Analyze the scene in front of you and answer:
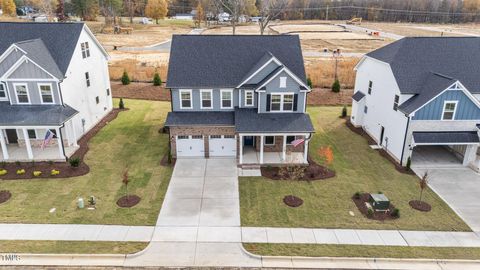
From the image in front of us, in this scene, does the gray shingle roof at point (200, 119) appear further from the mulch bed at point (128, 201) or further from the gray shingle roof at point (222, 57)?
the mulch bed at point (128, 201)

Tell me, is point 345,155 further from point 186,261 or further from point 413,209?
point 186,261

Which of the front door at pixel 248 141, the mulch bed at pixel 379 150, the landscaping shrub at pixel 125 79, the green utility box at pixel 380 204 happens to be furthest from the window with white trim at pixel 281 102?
the landscaping shrub at pixel 125 79

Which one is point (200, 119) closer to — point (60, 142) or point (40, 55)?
point (60, 142)

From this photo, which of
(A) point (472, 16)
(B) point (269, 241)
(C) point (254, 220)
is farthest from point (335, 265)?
(A) point (472, 16)

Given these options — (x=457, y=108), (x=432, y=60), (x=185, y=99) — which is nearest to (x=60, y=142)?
(x=185, y=99)

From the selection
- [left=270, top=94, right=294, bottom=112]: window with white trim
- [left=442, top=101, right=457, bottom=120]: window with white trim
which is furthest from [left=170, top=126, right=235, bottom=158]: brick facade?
[left=442, top=101, right=457, bottom=120]: window with white trim
